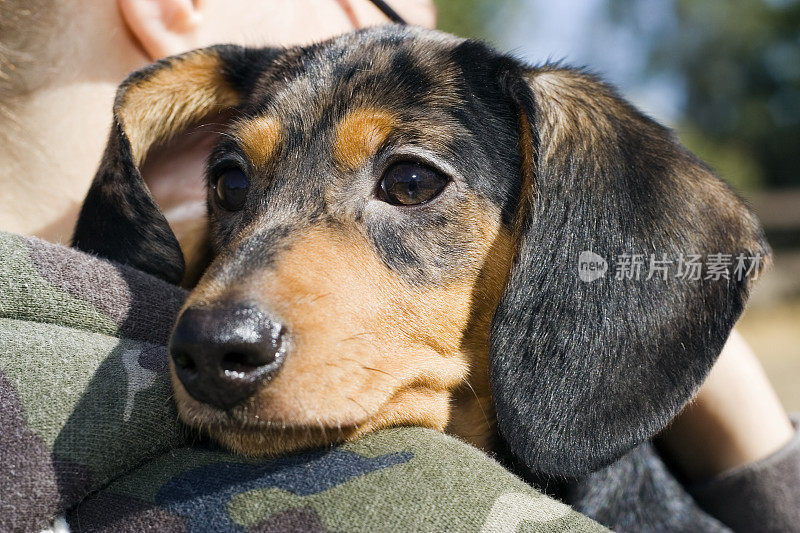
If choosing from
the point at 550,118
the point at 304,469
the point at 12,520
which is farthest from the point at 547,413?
the point at 12,520

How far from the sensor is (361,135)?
7.76 feet

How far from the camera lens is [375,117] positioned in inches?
93.2

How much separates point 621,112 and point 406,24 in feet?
3.55

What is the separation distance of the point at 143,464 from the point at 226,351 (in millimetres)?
355

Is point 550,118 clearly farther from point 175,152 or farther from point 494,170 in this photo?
point 175,152

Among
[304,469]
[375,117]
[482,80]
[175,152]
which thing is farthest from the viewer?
[175,152]

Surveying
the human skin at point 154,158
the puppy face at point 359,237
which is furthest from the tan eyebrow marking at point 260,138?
the human skin at point 154,158

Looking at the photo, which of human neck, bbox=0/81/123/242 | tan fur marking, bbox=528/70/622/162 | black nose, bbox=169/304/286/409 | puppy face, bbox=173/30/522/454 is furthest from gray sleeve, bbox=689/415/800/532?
human neck, bbox=0/81/123/242

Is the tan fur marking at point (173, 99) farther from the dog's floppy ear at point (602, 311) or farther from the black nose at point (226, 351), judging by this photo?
the dog's floppy ear at point (602, 311)

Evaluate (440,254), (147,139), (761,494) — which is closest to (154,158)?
(147,139)

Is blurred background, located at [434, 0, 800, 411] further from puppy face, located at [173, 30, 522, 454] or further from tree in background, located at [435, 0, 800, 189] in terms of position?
puppy face, located at [173, 30, 522, 454]

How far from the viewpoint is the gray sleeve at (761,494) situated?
2.84 meters

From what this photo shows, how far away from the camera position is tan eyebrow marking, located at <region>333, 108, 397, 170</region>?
2357mm

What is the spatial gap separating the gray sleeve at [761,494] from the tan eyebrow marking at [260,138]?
6.79 feet
